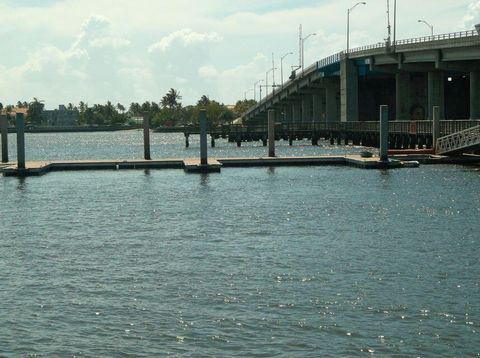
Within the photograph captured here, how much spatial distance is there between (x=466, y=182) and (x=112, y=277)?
35.4 metres

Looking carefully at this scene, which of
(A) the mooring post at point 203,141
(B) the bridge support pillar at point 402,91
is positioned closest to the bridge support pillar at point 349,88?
(B) the bridge support pillar at point 402,91

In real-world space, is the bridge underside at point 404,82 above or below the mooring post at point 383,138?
above

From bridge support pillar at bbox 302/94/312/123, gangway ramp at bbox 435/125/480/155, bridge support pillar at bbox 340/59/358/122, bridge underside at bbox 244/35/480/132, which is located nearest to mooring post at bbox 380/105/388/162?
gangway ramp at bbox 435/125/480/155

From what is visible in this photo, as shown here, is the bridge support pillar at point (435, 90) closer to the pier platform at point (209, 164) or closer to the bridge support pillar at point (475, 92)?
the bridge support pillar at point (475, 92)

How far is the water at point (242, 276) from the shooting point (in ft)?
64.4

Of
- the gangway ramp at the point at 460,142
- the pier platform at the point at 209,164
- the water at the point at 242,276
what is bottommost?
the water at the point at 242,276

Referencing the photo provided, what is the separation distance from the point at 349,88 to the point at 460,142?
185 feet

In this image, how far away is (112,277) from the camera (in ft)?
86.7

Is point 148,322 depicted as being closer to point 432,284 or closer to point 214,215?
point 432,284

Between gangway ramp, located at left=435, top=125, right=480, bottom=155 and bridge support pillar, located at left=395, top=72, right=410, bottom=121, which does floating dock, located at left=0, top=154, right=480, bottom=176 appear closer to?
gangway ramp, located at left=435, top=125, right=480, bottom=155

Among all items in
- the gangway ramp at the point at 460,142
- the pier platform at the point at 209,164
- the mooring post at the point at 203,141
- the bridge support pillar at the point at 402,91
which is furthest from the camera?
the bridge support pillar at the point at 402,91

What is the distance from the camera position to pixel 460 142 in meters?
71.5

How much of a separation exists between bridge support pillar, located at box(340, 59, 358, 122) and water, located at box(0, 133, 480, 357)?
257 ft

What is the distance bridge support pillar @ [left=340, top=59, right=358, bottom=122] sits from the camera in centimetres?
12712
